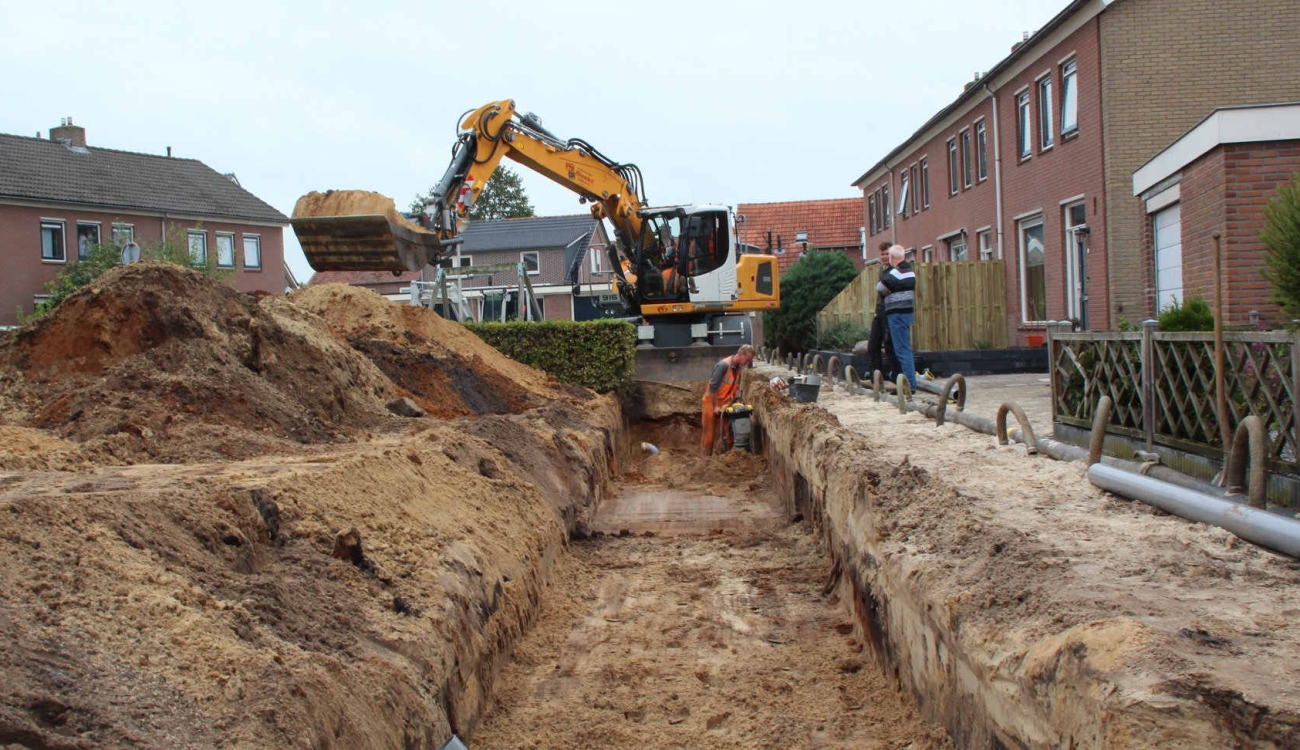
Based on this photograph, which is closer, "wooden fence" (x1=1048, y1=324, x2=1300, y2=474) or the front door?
"wooden fence" (x1=1048, y1=324, x2=1300, y2=474)

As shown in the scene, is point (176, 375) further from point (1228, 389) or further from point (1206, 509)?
point (1228, 389)

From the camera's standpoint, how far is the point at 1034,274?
21.2 meters

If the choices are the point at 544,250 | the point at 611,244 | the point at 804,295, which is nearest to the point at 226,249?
the point at 544,250

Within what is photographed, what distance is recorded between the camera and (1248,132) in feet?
32.4

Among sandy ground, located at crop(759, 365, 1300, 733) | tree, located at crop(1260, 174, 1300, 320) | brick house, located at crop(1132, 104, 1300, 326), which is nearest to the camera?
sandy ground, located at crop(759, 365, 1300, 733)

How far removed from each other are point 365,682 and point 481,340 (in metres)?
12.2

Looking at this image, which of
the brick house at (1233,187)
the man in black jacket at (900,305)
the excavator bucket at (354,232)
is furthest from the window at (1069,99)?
the excavator bucket at (354,232)

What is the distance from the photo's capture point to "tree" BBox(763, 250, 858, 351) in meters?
28.5

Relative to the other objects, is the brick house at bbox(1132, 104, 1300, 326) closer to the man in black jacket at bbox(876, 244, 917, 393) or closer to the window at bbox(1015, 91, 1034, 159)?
the man in black jacket at bbox(876, 244, 917, 393)

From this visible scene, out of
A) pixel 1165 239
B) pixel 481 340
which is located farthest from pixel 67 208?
pixel 1165 239

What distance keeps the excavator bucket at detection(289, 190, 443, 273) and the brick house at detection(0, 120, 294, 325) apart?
18587 millimetres

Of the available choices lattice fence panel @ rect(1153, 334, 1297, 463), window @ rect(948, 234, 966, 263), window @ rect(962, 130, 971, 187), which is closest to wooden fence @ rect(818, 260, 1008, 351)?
window @ rect(962, 130, 971, 187)

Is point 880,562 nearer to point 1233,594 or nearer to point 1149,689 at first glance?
point 1233,594

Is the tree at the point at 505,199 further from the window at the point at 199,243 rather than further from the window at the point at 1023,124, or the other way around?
the window at the point at 1023,124
